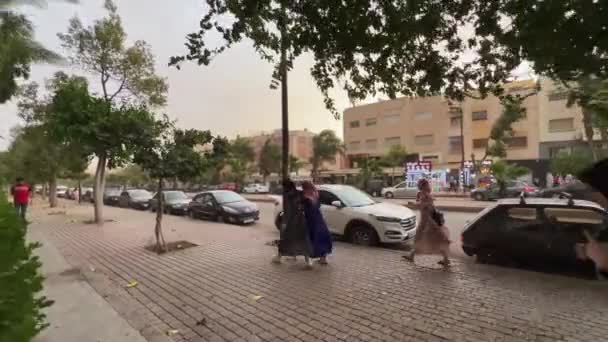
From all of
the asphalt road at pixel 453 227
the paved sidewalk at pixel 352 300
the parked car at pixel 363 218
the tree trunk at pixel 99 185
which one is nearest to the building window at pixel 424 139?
the asphalt road at pixel 453 227

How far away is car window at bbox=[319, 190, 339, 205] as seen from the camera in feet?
34.4

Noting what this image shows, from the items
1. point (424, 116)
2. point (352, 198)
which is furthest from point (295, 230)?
point (424, 116)

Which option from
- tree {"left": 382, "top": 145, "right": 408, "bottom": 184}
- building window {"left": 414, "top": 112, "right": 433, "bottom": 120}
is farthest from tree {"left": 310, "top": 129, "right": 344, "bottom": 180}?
tree {"left": 382, "top": 145, "right": 408, "bottom": 184}

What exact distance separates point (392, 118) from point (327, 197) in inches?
1861

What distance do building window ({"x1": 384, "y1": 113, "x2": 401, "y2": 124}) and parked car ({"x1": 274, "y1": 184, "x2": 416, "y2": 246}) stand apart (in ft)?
152

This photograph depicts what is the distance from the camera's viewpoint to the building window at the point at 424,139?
5206 centimetres

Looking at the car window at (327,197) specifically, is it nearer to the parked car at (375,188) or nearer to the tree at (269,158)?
the parked car at (375,188)

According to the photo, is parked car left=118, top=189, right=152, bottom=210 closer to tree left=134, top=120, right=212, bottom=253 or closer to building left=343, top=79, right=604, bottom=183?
tree left=134, top=120, right=212, bottom=253

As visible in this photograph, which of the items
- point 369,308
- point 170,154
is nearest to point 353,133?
point 170,154

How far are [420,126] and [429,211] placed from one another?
48.1 meters

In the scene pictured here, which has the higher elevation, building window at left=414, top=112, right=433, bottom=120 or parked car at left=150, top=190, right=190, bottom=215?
building window at left=414, top=112, right=433, bottom=120

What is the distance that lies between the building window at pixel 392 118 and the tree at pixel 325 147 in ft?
26.1

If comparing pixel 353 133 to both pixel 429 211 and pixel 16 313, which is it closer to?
pixel 429 211

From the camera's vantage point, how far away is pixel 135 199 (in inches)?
1060
